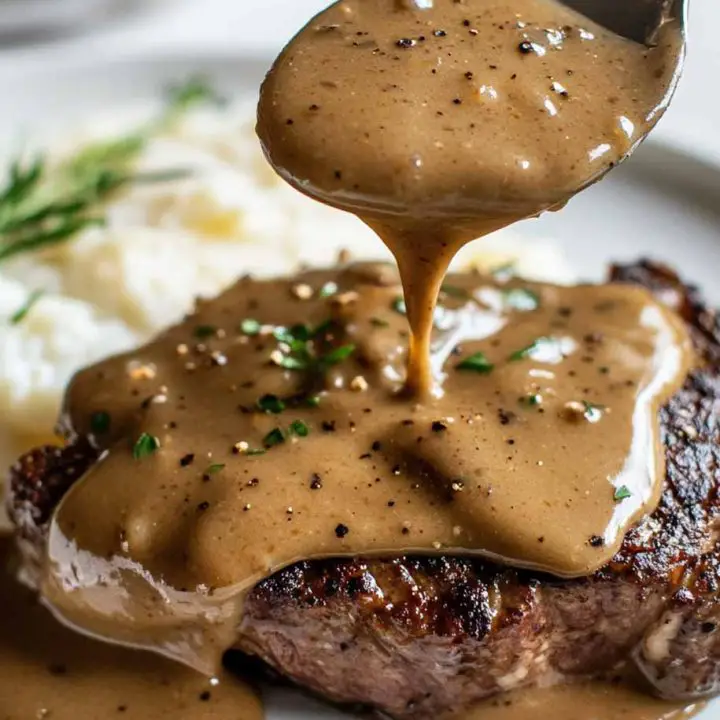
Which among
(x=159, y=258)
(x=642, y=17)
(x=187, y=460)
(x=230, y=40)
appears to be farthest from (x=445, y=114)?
(x=230, y=40)

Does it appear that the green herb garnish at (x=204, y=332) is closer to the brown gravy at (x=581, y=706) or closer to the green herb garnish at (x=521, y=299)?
the green herb garnish at (x=521, y=299)

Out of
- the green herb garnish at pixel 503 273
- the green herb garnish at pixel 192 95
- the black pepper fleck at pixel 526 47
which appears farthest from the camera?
the green herb garnish at pixel 192 95

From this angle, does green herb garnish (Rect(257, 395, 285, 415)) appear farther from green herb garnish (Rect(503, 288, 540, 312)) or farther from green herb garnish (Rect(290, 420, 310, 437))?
green herb garnish (Rect(503, 288, 540, 312))

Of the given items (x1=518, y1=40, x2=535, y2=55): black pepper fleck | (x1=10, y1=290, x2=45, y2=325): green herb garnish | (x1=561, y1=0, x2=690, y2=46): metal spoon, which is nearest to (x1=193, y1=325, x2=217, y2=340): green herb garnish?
(x1=10, y1=290, x2=45, y2=325): green herb garnish

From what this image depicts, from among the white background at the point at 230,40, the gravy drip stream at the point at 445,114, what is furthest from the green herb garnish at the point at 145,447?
the white background at the point at 230,40

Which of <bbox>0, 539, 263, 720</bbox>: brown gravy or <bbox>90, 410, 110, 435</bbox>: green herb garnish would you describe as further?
<bbox>90, 410, 110, 435</bbox>: green herb garnish

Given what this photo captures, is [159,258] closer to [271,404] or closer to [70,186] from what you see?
[70,186]
